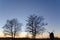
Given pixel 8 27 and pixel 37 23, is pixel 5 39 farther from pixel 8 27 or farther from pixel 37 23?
pixel 37 23

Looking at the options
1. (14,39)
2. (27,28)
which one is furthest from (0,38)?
(27,28)

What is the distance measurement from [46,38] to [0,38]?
58.1 ft

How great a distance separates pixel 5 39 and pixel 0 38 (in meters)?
3.54

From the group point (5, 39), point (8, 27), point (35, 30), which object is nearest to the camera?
point (35, 30)

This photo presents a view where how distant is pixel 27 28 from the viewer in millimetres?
44969

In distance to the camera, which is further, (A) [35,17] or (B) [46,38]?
(B) [46,38]

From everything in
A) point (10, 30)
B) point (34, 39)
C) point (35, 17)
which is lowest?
point (34, 39)

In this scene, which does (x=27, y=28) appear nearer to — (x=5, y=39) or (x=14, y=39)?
(x=14, y=39)

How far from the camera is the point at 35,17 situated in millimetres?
45062

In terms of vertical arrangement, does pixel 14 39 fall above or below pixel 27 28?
below

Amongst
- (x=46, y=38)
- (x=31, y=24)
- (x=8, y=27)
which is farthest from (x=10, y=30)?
Result: (x=46, y=38)

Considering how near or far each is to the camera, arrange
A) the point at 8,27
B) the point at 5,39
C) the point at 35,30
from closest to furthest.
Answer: the point at 35,30 → the point at 8,27 → the point at 5,39

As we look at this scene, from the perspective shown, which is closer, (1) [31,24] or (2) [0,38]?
(1) [31,24]

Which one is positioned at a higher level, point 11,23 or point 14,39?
point 11,23
